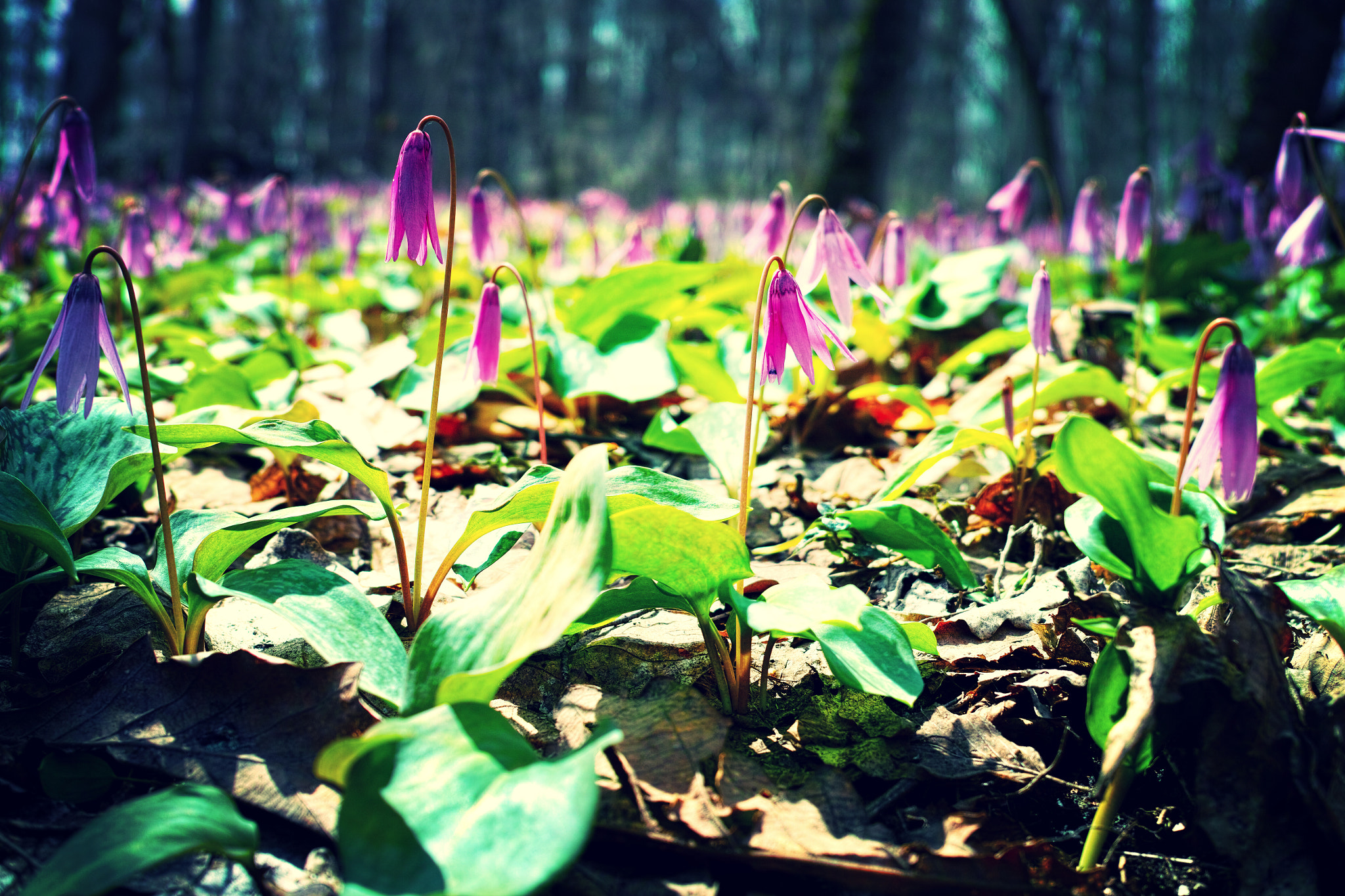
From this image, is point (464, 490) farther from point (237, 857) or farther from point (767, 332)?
point (237, 857)

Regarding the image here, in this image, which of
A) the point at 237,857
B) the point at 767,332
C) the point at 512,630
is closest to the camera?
the point at 237,857

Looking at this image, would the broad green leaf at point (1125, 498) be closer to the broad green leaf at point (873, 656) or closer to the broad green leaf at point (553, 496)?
the broad green leaf at point (873, 656)

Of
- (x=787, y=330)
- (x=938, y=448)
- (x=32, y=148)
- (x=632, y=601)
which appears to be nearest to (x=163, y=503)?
(x=632, y=601)

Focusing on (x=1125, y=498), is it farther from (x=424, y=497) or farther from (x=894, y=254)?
(x=894, y=254)

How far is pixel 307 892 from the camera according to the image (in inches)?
33.5

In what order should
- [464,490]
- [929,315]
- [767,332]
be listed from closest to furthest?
[767,332] < [464,490] < [929,315]

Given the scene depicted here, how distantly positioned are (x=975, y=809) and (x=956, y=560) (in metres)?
0.39

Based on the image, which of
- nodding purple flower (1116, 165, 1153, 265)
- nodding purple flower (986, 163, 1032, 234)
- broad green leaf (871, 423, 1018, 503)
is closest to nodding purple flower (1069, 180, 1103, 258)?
nodding purple flower (986, 163, 1032, 234)

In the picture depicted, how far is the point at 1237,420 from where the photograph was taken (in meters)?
1.00

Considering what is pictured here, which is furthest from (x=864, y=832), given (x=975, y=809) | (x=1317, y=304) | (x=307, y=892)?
(x=1317, y=304)

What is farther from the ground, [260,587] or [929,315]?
[929,315]

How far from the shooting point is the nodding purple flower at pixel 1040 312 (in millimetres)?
1654

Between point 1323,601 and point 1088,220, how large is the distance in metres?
1.96

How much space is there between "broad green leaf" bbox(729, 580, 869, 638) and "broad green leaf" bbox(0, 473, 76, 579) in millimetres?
835
